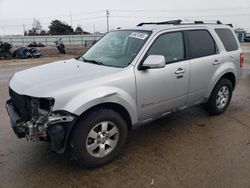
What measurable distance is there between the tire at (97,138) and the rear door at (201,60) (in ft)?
5.09

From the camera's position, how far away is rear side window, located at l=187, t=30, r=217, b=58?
4328 mm

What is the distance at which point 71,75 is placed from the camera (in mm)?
3340

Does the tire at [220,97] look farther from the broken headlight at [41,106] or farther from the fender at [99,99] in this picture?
the broken headlight at [41,106]

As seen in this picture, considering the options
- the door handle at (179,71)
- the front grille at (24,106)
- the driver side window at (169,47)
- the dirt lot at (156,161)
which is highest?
the driver side window at (169,47)

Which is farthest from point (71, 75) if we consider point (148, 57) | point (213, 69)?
point (213, 69)

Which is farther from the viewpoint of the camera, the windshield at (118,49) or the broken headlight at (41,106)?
the windshield at (118,49)

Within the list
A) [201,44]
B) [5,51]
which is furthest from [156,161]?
[5,51]

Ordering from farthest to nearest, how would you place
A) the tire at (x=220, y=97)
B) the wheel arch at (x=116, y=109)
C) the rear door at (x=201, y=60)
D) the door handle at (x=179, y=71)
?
the tire at (x=220, y=97) < the rear door at (x=201, y=60) < the door handle at (x=179, y=71) < the wheel arch at (x=116, y=109)

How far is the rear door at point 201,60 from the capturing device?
14.1ft

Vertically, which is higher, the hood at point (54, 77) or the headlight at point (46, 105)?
the hood at point (54, 77)

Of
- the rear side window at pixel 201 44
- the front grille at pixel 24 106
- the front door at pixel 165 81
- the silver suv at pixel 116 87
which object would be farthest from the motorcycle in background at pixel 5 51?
the front door at pixel 165 81

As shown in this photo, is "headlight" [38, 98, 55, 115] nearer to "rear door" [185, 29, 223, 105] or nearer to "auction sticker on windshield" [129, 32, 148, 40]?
"auction sticker on windshield" [129, 32, 148, 40]

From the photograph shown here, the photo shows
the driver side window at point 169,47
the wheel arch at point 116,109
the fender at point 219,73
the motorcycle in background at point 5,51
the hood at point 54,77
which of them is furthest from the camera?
the motorcycle in background at point 5,51

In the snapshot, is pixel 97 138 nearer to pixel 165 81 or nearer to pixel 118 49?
pixel 165 81
